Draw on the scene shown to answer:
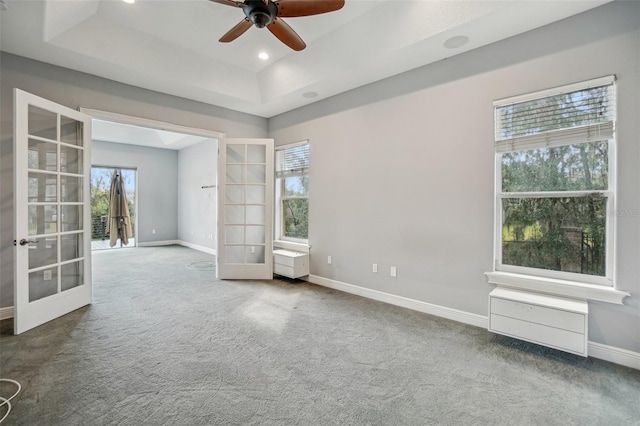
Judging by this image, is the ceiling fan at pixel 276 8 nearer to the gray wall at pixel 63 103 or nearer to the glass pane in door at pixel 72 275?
the gray wall at pixel 63 103

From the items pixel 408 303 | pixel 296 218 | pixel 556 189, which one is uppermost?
pixel 556 189

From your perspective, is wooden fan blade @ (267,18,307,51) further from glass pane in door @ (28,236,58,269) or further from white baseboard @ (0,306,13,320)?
white baseboard @ (0,306,13,320)

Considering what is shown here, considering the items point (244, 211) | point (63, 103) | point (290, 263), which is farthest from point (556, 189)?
point (63, 103)

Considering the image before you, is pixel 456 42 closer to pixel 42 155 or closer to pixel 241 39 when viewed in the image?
pixel 241 39

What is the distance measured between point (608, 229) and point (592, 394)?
1294 millimetres

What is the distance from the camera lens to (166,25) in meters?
3.43

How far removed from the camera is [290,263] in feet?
15.2

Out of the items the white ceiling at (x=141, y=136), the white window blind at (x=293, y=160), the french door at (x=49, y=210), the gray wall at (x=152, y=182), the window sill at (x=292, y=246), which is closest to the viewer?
the french door at (x=49, y=210)

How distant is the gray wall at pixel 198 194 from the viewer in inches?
300

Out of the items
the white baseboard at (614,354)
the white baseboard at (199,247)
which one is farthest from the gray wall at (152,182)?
the white baseboard at (614,354)

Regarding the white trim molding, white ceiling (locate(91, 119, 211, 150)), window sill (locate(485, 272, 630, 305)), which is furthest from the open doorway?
window sill (locate(485, 272, 630, 305))

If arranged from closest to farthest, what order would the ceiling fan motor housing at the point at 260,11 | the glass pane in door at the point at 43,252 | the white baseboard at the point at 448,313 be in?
the ceiling fan motor housing at the point at 260,11, the white baseboard at the point at 448,313, the glass pane in door at the point at 43,252

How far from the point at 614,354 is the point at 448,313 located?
4.27ft

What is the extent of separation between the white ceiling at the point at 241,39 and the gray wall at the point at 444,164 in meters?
0.21
